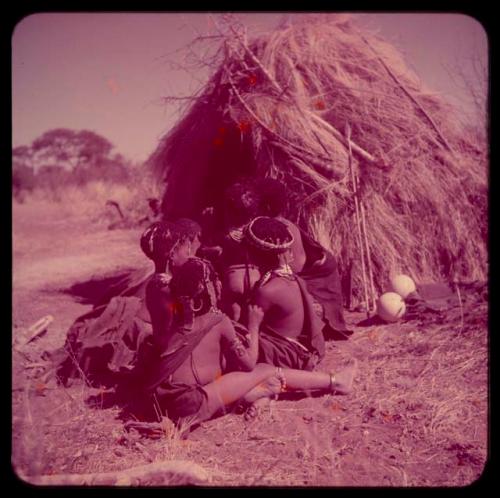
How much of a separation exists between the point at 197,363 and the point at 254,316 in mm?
526

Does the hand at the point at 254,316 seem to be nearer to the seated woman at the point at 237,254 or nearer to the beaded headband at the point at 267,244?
the seated woman at the point at 237,254

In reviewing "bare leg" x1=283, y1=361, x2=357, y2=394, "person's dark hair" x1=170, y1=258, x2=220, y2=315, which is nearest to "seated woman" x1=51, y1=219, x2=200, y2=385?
"person's dark hair" x1=170, y1=258, x2=220, y2=315

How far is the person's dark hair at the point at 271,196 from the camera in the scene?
4.28 metres

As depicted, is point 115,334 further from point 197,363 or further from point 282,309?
point 282,309

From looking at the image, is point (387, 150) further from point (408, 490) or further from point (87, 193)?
point (87, 193)

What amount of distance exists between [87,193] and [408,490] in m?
15.1

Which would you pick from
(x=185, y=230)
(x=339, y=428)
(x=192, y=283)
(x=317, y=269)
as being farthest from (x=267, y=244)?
(x=339, y=428)

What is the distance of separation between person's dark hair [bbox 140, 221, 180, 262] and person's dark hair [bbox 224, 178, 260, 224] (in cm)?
77

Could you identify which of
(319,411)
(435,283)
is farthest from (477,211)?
(319,411)

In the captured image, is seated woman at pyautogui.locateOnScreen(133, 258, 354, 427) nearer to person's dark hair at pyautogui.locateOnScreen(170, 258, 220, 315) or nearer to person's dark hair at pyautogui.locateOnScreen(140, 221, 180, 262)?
person's dark hair at pyautogui.locateOnScreen(170, 258, 220, 315)

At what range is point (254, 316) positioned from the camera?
132 inches

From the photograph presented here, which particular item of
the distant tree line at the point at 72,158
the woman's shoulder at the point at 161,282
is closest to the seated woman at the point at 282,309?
the woman's shoulder at the point at 161,282

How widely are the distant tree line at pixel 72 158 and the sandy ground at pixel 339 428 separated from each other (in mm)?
18409

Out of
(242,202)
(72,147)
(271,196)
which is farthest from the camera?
(72,147)
